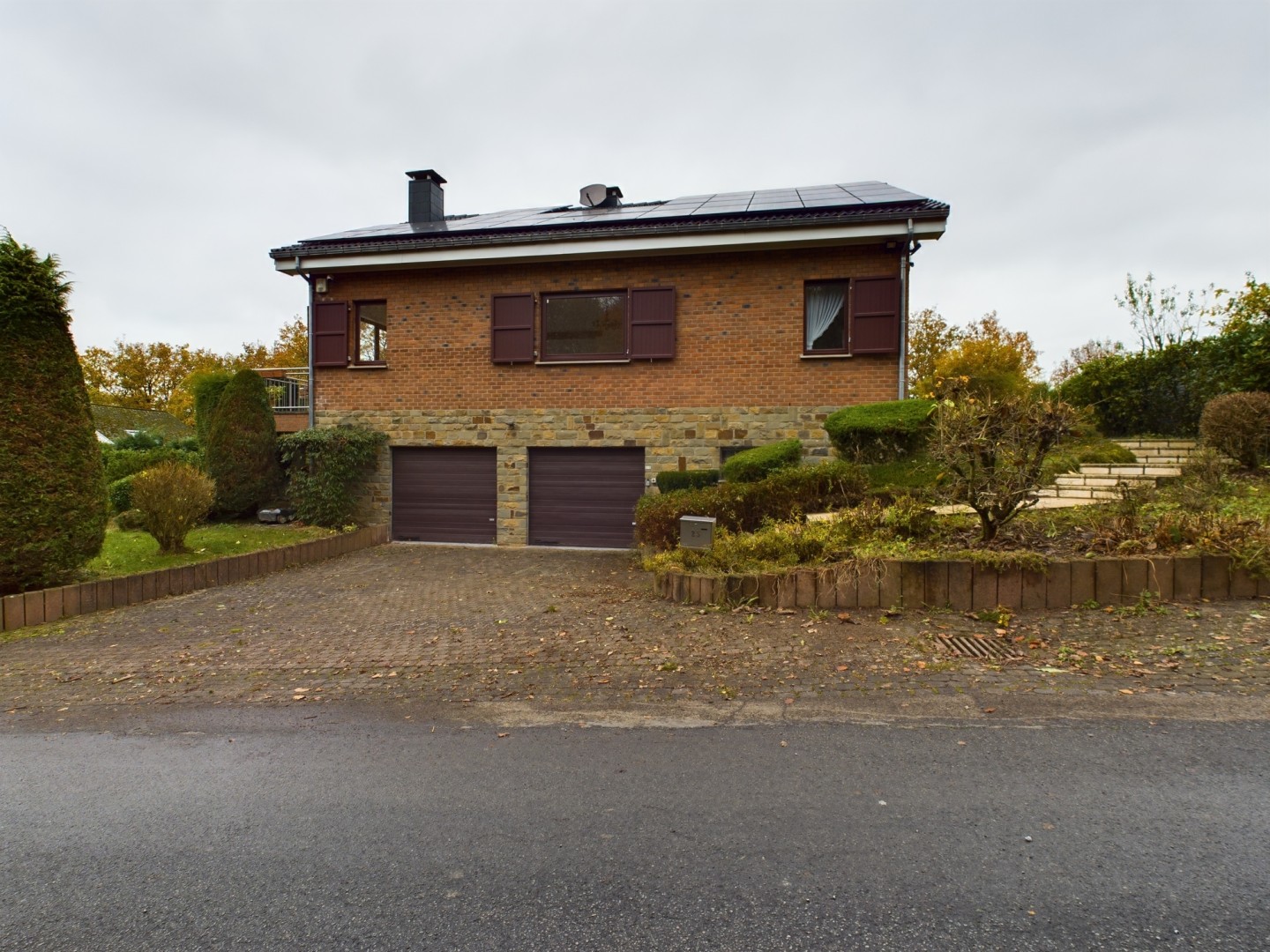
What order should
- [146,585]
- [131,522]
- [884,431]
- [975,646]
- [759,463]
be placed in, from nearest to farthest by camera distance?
1. [975,646]
2. [146,585]
3. [884,431]
4. [759,463]
5. [131,522]

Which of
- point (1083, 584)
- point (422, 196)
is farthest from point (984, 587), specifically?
point (422, 196)

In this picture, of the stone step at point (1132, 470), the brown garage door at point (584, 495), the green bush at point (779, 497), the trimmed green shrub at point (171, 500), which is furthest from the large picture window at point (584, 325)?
the stone step at point (1132, 470)

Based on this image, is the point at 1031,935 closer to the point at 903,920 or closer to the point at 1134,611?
the point at 903,920

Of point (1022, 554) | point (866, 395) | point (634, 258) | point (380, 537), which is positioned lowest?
point (380, 537)

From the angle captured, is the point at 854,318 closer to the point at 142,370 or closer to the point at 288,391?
the point at 288,391

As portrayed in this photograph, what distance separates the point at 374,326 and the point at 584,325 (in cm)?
465

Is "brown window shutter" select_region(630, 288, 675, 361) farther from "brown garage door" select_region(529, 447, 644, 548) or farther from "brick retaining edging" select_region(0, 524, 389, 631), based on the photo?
"brick retaining edging" select_region(0, 524, 389, 631)

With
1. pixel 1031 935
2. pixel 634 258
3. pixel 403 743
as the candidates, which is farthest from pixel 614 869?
pixel 634 258

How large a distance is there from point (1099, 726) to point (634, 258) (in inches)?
403

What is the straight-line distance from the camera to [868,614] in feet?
18.2

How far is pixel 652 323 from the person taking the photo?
11.9 metres

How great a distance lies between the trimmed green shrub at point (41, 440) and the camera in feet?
21.4

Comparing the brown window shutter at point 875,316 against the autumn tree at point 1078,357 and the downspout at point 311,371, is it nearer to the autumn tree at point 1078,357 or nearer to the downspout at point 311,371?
the downspout at point 311,371

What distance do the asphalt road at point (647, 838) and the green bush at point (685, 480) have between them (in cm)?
713
